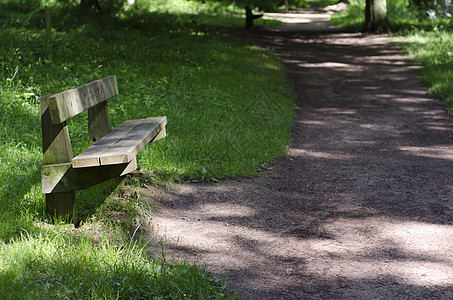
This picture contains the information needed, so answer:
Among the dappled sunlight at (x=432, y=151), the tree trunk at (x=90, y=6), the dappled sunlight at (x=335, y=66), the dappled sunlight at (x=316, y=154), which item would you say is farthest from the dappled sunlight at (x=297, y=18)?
the dappled sunlight at (x=316, y=154)

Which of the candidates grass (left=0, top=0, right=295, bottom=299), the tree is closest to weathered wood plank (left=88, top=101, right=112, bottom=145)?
grass (left=0, top=0, right=295, bottom=299)

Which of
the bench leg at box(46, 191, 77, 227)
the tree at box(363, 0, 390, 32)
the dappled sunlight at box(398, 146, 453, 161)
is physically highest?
the tree at box(363, 0, 390, 32)

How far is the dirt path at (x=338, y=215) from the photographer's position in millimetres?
3521

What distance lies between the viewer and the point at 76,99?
155 inches

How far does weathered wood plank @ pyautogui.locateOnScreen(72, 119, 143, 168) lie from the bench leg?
38cm

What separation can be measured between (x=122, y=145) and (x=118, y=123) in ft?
9.50

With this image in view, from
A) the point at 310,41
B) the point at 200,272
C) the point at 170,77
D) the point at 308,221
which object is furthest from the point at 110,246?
the point at 310,41

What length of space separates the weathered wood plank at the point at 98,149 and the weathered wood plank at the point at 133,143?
50 millimetres

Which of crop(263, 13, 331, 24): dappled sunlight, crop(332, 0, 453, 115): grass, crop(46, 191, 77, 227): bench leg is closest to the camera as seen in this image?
crop(46, 191, 77, 227): bench leg

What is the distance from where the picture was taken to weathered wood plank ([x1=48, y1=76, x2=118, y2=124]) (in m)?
3.64

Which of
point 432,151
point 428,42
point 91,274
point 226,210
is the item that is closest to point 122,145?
point 91,274

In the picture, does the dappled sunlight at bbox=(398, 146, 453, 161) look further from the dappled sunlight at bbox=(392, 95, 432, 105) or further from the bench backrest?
the bench backrest

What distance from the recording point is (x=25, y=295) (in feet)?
9.58

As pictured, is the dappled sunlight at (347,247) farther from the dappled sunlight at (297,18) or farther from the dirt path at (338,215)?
the dappled sunlight at (297,18)
